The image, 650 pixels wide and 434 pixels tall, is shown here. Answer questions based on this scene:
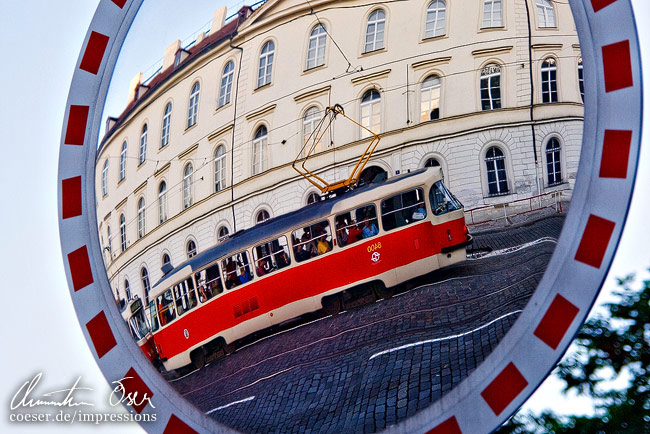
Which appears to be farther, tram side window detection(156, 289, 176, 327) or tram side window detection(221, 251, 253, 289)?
tram side window detection(156, 289, 176, 327)

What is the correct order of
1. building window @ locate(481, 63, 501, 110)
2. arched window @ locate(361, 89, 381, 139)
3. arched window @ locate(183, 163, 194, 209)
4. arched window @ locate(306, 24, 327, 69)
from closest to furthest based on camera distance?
building window @ locate(481, 63, 501, 110) < arched window @ locate(361, 89, 381, 139) < arched window @ locate(306, 24, 327, 69) < arched window @ locate(183, 163, 194, 209)

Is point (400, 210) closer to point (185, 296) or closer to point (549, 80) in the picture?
point (549, 80)

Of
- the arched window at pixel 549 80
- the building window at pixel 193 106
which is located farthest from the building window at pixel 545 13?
the building window at pixel 193 106

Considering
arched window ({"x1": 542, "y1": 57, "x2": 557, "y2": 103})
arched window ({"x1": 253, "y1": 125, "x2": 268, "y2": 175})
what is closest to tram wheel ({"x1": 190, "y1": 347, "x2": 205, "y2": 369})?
arched window ({"x1": 253, "y1": 125, "x2": 268, "y2": 175})

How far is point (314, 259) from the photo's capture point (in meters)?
2.67

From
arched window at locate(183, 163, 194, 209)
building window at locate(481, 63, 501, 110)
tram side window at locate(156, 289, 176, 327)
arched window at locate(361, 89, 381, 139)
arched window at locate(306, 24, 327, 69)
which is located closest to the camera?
building window at locate(481, 63, 501, 110)

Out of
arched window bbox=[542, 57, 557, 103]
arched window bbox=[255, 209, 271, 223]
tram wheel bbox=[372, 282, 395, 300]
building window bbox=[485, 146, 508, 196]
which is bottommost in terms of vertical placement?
tram wheel bbox=[372, 282, 395, 300]

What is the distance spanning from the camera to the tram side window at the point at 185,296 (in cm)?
293

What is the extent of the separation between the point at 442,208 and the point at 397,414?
28.0 inches

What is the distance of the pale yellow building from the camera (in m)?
2.48

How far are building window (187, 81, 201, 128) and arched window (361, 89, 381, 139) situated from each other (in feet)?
2.33

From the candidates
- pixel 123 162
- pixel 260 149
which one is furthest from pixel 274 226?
pixel 123 162

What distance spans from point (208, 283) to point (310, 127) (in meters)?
0.72

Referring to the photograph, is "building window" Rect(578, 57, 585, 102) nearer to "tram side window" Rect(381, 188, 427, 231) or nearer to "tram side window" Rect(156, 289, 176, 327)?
"tram side window" Rect(381, 188, 427, 231)
